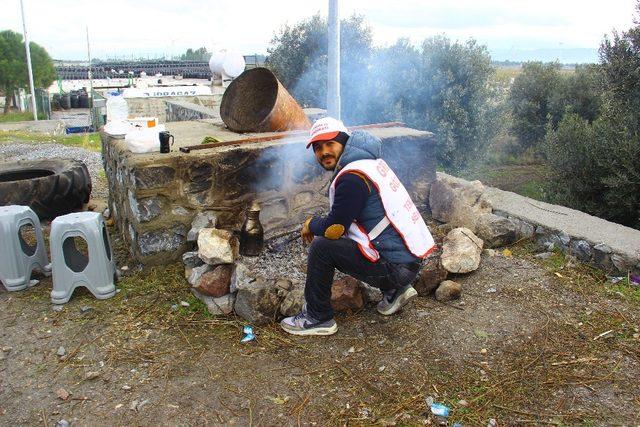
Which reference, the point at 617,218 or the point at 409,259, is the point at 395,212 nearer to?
the point at 409,259

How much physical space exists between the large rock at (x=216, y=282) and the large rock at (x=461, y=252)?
170cm

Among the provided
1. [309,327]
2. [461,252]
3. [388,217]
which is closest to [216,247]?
[309,327]

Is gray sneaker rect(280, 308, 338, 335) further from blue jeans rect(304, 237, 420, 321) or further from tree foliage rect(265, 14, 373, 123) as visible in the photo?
tree foliage rect(265, 14, 373, 123)

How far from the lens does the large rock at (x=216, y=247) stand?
149 inches

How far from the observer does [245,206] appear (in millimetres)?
4621

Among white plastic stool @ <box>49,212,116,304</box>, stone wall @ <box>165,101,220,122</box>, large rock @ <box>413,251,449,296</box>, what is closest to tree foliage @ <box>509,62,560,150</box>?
stone wall @ <box>165,101,220,122</box>

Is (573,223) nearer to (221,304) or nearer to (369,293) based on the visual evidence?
(369,293)

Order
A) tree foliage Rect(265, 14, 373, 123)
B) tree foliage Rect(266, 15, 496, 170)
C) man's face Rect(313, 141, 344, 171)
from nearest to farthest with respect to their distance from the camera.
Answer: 1. man's face Rect(313, 141, 344, 171)
2. tree foliage Rect(266, 15, 496, 170)
3. tree foliage Rect(265, 14, 373, 123)

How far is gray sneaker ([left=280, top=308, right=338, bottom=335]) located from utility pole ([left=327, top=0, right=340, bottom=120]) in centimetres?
278

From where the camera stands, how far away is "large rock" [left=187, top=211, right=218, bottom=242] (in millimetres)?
4402

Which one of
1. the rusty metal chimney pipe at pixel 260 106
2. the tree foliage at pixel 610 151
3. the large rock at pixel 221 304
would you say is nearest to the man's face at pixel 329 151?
the large rock at pixel 221 304

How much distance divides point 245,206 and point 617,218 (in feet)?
17.4

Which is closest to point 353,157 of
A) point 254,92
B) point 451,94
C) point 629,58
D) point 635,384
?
point 635,384

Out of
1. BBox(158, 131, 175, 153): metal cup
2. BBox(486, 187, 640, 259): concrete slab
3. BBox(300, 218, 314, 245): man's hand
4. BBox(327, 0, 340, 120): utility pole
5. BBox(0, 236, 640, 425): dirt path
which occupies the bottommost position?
BBox(0, 236, 640, 425): dirt path
